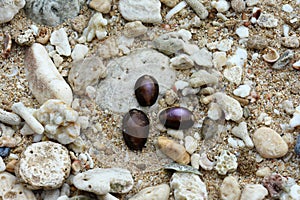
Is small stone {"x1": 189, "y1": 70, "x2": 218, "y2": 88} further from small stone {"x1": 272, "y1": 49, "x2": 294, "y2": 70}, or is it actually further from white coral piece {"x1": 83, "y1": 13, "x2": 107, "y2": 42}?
white coral piece {"x1": 83, "y1": 13, "x2": 107, "y2": 42}

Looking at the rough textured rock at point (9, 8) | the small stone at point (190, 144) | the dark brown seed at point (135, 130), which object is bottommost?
the small stone at point (190, 144)

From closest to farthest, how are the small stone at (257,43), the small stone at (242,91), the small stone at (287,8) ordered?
the small stone at (242,91) < the small stone at (257,43) < the small stone at (287,8)

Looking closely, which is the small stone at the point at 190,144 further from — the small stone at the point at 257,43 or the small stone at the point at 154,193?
the small stone at the point at 257,43

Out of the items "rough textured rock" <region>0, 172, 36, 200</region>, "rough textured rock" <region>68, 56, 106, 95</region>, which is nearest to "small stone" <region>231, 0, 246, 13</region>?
"rough textured rock" <region>68, 56, 106, 95</region>

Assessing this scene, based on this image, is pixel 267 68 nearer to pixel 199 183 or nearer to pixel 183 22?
pixel 183 22

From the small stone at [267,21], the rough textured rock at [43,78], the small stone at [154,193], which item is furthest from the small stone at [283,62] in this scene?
the rough textured rock at [43,78]

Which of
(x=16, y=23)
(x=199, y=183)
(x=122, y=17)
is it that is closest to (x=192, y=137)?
(x=199, y=183)

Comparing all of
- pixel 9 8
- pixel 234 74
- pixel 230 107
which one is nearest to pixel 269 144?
pixel 230 107
